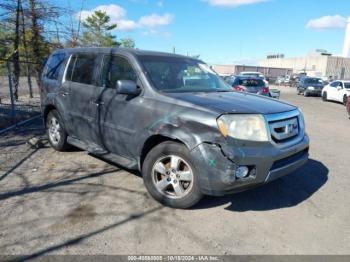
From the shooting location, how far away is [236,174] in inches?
149

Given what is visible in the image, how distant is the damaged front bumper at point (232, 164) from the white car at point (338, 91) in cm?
2053

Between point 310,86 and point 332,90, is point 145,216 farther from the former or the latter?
point 310,86

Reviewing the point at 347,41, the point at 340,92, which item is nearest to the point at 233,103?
the point at 340,92

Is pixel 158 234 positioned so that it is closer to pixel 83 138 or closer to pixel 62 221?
pixel 62 221

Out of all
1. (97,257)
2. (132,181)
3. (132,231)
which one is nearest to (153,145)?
(132,181)

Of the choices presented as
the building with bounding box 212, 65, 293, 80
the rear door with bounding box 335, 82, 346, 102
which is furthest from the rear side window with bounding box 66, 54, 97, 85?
the building with bounding box 212, 65, 293, 80

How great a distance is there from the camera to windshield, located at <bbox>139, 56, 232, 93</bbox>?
4.76 metres

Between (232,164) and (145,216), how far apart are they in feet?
3.91

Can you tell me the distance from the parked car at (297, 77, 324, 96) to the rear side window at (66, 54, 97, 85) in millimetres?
26961

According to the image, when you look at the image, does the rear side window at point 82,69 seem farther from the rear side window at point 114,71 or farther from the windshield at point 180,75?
the windshield at point 180,75

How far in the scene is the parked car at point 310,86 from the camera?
29.5 m

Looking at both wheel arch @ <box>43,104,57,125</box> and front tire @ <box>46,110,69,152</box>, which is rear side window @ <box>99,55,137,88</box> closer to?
front tire @ <box>46,110,69,152</box>

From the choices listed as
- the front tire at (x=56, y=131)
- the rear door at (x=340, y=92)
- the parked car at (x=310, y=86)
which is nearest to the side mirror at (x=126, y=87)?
the front tire at (x=56, y=131)

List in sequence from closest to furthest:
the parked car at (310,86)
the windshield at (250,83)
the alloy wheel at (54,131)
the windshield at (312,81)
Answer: the alloy wheel at (54,131) → the windshield at (250,83) → the parked car at (310,86) → the windshield at (312,81)
